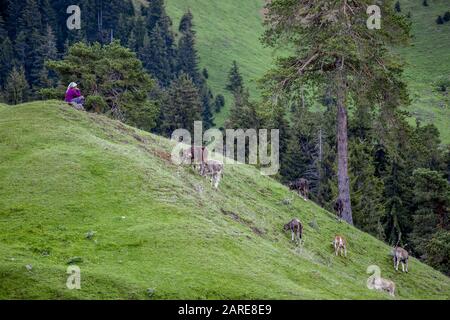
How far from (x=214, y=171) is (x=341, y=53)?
1257 cm

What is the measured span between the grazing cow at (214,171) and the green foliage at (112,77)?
106 ft

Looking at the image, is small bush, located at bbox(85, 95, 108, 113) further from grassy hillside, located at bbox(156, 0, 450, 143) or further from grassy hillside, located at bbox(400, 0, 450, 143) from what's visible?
grassy hillside, located at bbox(400, 0, 450, 143)

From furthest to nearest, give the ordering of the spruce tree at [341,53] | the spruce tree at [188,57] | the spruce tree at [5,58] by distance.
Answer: the spruce tree at [188,57] → the spruce tree at [5,58] → the spruce tree at [341,53]

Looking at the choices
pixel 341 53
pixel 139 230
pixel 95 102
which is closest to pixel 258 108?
pixel 341 53

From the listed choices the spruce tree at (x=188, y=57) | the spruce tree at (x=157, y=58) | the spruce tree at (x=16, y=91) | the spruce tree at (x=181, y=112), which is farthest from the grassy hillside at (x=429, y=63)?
the spruce tree at (x=16, y=91)

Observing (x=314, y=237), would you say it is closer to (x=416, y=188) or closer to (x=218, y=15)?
(x=416, y=188)

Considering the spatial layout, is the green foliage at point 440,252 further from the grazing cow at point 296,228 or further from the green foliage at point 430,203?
the grazing cow at point 296,228

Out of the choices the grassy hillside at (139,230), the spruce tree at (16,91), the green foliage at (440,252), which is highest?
the spruce tree at (16,91)

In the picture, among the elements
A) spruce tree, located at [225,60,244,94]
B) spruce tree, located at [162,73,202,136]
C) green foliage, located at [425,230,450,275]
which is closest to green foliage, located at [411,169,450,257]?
green foliage, located at [425,230,450,275]

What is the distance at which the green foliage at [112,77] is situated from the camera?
6241 centimetres

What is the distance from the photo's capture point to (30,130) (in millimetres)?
29281

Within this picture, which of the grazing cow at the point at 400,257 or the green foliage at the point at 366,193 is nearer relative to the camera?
the grazing cow at the point at 400,257
